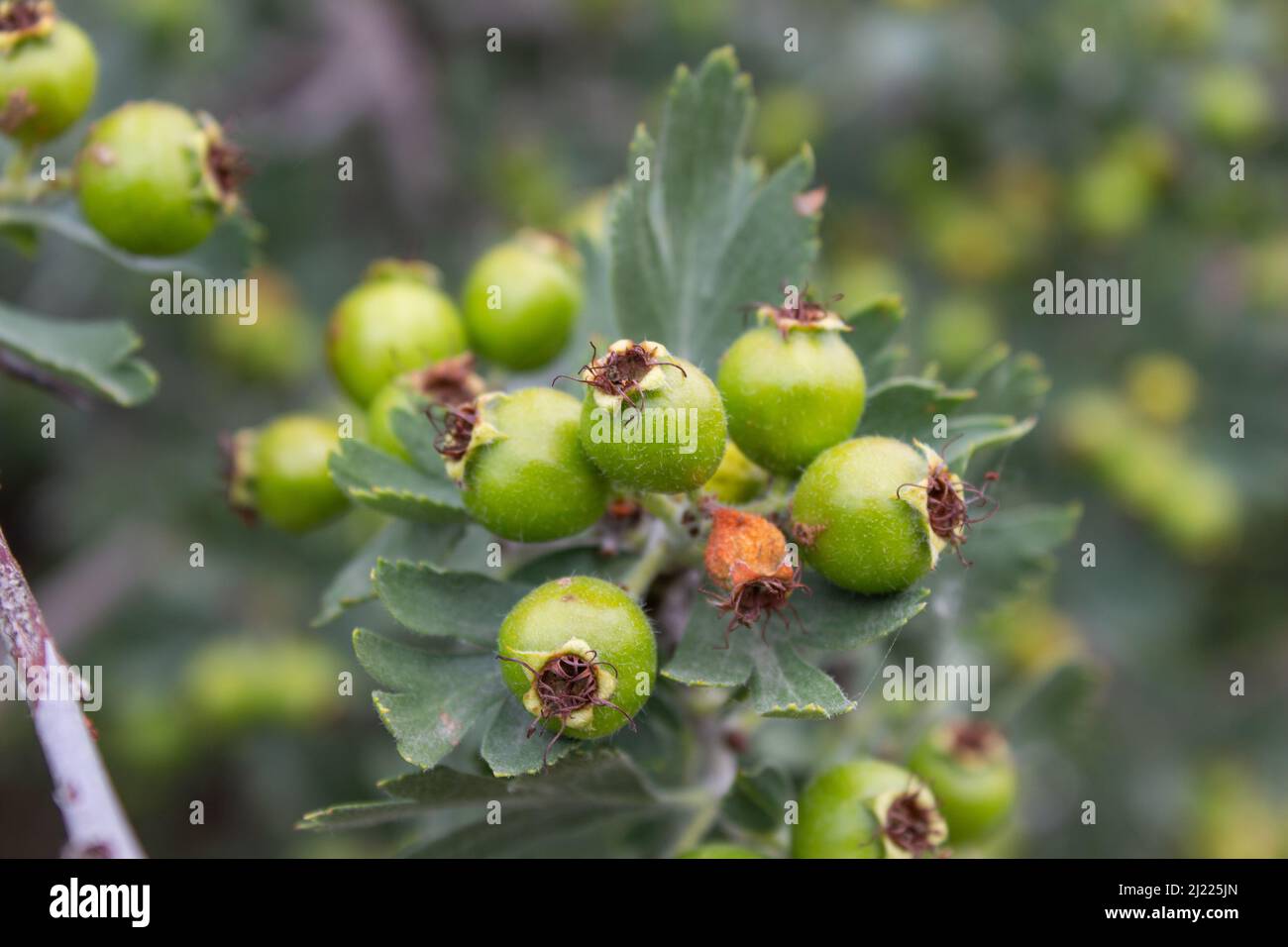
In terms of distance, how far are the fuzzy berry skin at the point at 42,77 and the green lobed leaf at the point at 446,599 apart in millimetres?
1159

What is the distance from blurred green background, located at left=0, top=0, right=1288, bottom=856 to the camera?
476 centimetres

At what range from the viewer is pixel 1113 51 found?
15.7 feet

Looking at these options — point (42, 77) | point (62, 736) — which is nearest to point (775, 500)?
point (62, 736)

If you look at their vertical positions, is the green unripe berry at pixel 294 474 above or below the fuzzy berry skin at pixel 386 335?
below

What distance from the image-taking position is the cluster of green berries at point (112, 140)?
2.27 m

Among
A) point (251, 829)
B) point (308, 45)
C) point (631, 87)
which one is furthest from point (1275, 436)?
point (251, 829)

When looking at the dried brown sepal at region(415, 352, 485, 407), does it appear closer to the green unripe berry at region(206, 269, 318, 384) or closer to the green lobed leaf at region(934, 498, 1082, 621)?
the green lobed leaf at region(934, 498, 1082, 621)

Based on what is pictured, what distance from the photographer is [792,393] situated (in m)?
1.93

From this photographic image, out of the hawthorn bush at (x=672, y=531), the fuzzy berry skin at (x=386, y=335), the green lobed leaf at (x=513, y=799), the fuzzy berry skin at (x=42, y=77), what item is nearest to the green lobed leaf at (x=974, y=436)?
the hawthorn bush at (x=672, y=531)

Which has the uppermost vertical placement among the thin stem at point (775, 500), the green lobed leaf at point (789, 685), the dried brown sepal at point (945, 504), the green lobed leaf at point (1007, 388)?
the green lobed leaf at point (1007, 388)

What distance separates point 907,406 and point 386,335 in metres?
1.02

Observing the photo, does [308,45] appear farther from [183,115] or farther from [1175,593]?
[1175,593]

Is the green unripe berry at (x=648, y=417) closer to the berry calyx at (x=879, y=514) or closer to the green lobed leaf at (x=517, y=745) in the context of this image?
the berry calyx at (x=879, y=514)

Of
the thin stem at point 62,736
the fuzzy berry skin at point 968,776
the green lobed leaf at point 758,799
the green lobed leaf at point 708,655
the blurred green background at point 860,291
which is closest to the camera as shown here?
the thin stem at point 62,736
